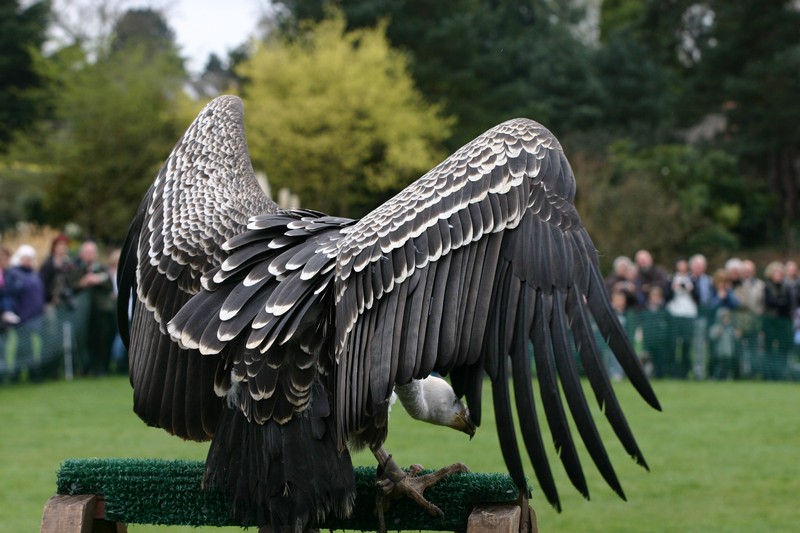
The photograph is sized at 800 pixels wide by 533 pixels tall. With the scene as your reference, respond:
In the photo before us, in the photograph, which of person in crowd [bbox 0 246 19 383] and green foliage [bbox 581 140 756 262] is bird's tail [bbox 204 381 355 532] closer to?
person in crowd [bbox 0 246 19 383]

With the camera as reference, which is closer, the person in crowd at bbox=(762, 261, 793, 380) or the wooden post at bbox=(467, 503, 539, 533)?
the wooden post at bbox=(467, 503, 539, 533)

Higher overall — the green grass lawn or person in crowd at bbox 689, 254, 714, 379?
person in crowd at bbox 689, 254, 714, 379

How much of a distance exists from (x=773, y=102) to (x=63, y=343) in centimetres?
2720

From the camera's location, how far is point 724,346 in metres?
17.0

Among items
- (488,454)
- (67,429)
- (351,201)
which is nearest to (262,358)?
(488,454)

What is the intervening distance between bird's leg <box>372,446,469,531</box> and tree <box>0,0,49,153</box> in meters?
40.1

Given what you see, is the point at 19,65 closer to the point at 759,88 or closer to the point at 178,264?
the point at 759,88

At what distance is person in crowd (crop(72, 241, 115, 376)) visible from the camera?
16078 mm

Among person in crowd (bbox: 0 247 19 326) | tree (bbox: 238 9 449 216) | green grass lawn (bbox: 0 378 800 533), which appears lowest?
green grass lawn (bbox: 0 378 800 533)

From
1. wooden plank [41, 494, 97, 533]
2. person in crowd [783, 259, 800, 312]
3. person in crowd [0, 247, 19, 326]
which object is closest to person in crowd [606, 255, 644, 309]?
person in crowd [783, 259, 800, 312]

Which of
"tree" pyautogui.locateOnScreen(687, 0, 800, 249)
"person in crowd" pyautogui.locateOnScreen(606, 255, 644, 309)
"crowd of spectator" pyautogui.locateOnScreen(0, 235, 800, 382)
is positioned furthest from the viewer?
"tree" pyautogui.locateOnScreen(687, 0, 800, 249)

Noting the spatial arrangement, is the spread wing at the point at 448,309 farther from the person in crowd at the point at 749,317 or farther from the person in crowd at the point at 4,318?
the person in crowd at the point at 749,317

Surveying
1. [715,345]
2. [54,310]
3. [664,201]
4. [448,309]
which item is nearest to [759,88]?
[664,201]

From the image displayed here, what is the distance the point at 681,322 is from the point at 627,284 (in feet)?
3.22
